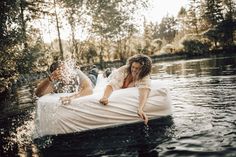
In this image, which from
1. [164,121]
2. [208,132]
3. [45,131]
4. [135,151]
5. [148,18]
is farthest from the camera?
[148,18]

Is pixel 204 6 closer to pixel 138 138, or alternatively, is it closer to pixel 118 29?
pixel 118 29

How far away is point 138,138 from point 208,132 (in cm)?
121

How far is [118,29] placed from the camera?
4838 centimetres

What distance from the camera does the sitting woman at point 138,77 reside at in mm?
5895

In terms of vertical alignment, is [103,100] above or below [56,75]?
below

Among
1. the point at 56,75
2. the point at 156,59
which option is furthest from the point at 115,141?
the point at 156,59

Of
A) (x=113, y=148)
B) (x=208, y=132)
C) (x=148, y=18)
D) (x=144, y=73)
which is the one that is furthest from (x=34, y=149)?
(x=148, y=18)

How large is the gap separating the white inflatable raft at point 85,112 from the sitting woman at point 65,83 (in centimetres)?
24

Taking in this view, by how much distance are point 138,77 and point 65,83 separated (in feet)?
5.29

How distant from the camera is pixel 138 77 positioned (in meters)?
6.12

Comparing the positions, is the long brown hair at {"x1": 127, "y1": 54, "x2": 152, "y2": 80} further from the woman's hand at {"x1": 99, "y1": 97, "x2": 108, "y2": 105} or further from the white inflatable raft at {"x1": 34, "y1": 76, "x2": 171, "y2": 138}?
the woman's hand at {"x1": 99, "y1": 97, "x2": 108, "y2": 105}

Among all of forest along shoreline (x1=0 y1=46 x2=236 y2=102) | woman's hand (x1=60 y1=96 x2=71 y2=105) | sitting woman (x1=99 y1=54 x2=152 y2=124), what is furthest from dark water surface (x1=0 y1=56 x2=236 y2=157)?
forest along shoreline (x1=0 y1=46 x2=236 y2=102)

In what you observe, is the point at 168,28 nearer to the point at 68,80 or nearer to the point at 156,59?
the point at 156,59

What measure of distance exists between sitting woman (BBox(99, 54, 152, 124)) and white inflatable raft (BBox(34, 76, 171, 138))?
5.5 inches
